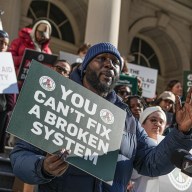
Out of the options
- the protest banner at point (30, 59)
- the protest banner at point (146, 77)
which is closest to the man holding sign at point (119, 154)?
the protest banner at point (30, 59)

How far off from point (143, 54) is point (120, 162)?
1510cm

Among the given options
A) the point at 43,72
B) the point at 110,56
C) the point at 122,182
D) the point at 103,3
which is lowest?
the point at 122,182

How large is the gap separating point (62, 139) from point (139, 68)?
6.68m

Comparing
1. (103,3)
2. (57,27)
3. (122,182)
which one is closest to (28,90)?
(122,182)

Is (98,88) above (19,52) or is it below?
below

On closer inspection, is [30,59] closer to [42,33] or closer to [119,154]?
[42,33]

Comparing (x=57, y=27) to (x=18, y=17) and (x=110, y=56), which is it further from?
(x=110, y=56)

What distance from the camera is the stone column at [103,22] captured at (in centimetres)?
902

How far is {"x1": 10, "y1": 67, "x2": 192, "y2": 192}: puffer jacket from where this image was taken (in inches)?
86.4

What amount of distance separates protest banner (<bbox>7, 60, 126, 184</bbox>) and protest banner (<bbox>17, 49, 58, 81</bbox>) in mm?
3664

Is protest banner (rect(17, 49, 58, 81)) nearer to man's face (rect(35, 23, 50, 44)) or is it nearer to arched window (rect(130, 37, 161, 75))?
man's face (rect(35, 23, 50, 44))

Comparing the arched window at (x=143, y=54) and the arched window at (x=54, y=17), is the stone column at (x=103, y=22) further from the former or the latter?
the arched window at (x=143, y=54)

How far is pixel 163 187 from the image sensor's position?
4121mm

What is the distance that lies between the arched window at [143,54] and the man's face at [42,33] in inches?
401
